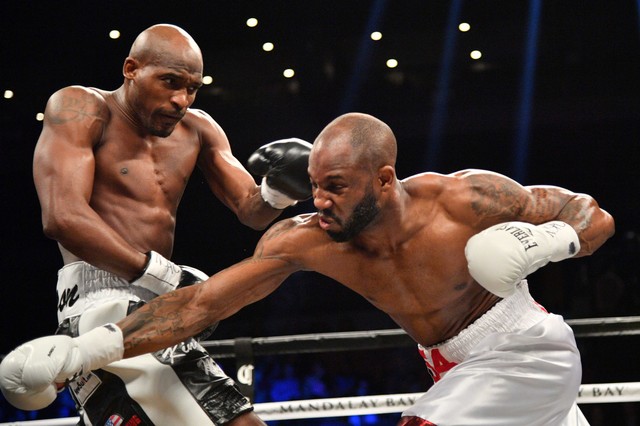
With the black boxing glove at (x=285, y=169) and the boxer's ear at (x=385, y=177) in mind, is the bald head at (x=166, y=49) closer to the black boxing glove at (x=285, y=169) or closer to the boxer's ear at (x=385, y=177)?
the black boxing glove at (x=285, y=169)

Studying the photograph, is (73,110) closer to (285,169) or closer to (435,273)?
(285,169)

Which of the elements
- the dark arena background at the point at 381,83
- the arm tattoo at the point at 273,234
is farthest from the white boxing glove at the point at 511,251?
the dark arena background at the point at 381,83

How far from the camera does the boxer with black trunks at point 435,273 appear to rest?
6.13 feet

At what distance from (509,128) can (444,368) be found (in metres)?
4.62

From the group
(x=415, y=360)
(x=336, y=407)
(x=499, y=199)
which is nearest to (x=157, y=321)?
(x=499, y=199)

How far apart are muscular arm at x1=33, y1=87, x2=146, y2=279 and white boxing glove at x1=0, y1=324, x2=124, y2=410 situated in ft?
0.92

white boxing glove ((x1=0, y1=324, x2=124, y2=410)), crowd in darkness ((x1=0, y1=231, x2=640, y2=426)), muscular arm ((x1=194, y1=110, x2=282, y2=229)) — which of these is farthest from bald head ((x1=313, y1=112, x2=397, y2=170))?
crowd in darkness ((x1=0, y1=231, x2=640, y2=426))

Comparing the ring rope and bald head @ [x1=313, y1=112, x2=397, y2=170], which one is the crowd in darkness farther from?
bald head @ [x1=313, y1=112, x2=397, y2=170]

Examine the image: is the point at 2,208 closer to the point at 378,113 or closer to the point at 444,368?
the point at 378,113

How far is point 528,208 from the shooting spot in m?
2.08

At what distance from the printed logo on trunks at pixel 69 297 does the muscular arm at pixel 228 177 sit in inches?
22.3

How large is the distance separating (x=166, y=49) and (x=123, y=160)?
31cm

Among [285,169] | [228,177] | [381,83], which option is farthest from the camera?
[381,83]

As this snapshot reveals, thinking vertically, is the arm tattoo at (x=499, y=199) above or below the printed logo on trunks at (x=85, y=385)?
above
